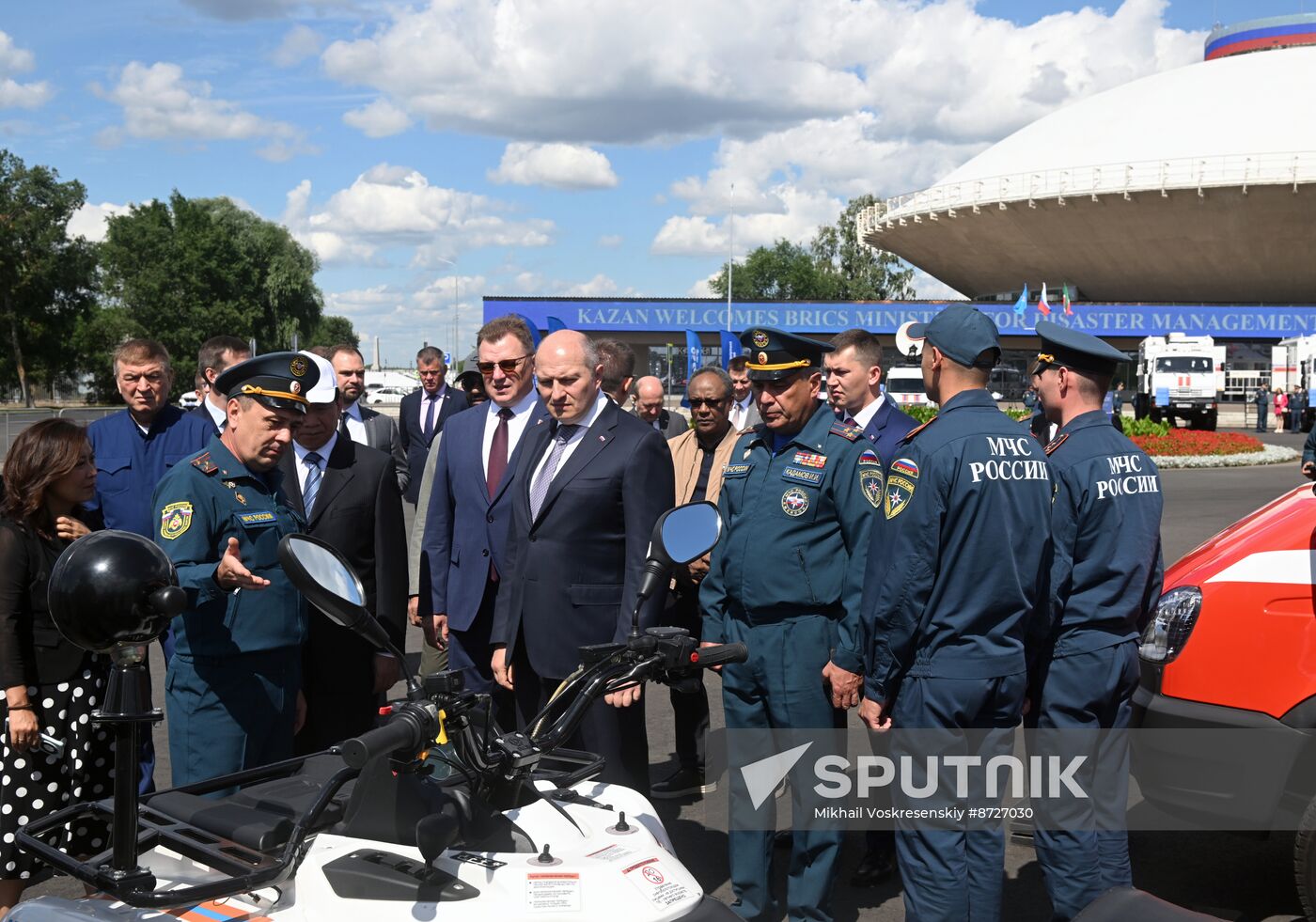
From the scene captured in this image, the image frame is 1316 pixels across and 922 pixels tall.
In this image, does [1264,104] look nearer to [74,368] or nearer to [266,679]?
[74,368]

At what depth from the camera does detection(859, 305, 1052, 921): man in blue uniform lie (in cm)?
367

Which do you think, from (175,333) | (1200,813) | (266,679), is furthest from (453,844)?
(175,333)

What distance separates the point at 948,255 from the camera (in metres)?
70.4

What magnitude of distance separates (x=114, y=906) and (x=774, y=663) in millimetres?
2521

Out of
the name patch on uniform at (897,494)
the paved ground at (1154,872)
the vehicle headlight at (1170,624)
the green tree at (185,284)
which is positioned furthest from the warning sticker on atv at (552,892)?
the green tree at (185,284)

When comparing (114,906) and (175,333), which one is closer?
(114,906)

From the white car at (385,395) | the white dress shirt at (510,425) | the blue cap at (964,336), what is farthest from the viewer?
the white car at (385,395)

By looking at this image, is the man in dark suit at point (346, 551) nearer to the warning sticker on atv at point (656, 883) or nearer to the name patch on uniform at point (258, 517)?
the name patch on uniform at point (258, 517)

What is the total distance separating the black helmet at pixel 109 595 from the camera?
206 cm

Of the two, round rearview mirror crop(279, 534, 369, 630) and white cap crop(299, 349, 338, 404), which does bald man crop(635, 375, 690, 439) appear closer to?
white cap crop(299, 349, 338, 404)

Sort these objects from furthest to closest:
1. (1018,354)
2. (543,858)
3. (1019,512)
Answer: (1018,354)
(1019,512)
(543,858)

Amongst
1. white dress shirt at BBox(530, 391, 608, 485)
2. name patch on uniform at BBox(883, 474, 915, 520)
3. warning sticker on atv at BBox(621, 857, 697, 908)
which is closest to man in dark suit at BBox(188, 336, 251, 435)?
white dress shirt at BBox(530, 391, 608, 485)

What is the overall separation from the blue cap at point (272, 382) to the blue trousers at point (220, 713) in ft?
2.66

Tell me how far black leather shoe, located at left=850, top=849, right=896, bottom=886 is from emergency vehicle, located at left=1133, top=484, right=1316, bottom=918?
1.14 metres
